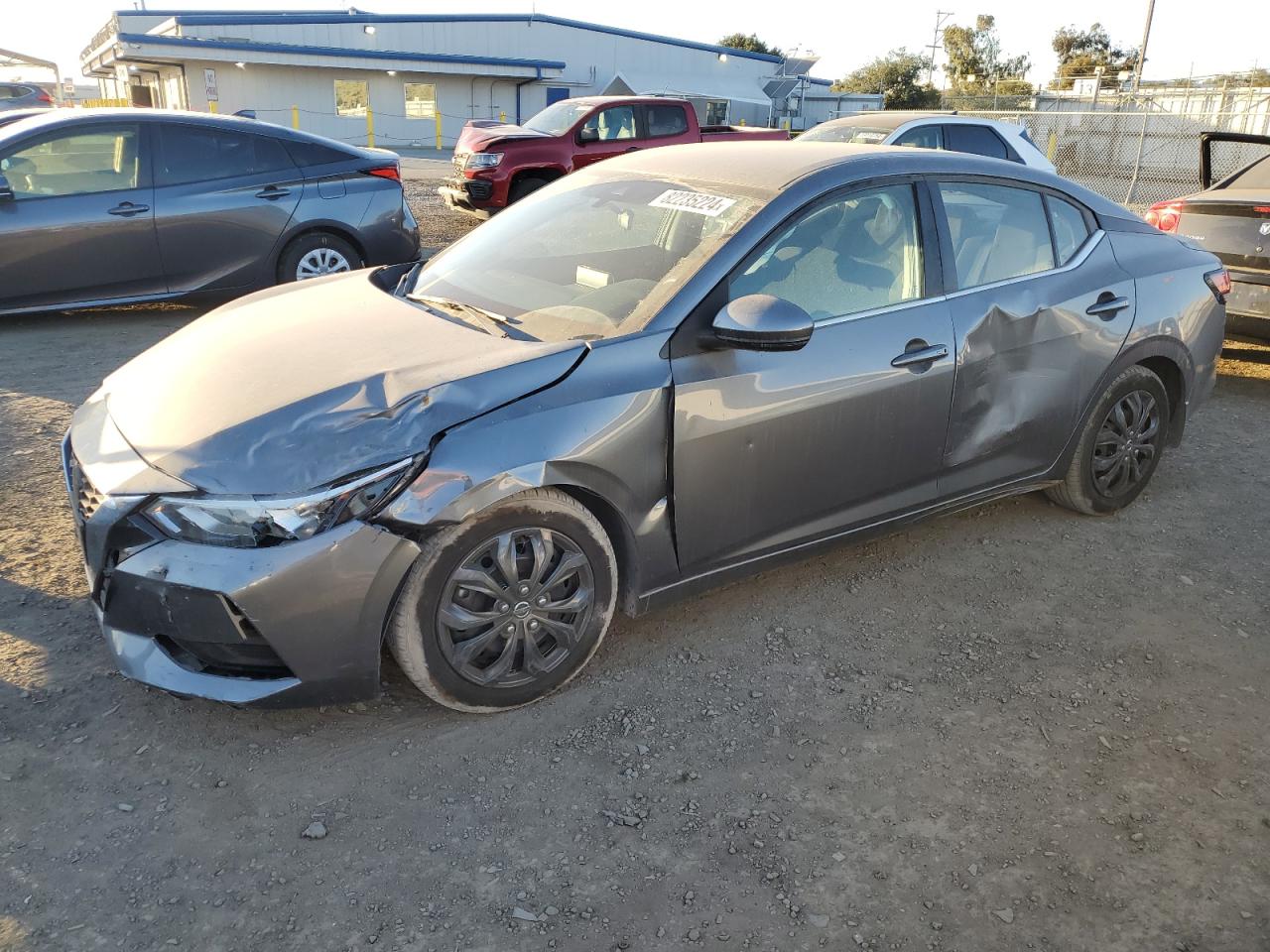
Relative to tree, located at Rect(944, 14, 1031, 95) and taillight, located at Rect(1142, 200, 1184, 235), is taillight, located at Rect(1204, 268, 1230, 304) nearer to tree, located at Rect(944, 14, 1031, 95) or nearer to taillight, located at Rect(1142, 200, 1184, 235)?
taillight, located at Rect(1142, 200, 1184, 235)

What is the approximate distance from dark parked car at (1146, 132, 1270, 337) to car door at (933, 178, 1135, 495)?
261 cm

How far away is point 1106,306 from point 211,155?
6247mm

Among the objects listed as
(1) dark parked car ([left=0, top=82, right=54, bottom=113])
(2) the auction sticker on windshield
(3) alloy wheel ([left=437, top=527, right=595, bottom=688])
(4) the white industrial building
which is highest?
(4) the white industrial building

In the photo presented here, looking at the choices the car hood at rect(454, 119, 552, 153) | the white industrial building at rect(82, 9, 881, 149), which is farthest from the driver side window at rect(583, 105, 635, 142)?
the white industrial building at rect(82, 9, 881, 149)

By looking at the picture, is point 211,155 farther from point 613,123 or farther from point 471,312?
point 613,123

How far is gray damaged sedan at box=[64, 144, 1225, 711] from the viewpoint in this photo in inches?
105

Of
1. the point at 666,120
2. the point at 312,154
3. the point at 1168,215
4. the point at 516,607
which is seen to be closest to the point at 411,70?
the point at 666,120

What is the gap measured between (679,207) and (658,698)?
68.1 inches

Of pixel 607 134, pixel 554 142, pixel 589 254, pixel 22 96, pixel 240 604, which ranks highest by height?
pixel 22 96

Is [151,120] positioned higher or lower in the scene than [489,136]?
higher

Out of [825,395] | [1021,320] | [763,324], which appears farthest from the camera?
[1021,320]

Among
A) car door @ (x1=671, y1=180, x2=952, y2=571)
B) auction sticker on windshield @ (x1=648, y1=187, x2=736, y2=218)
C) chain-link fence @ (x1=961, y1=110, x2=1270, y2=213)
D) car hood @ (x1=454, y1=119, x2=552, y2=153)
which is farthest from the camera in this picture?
chain-link fence @ (x1=961, y1=110, x2=1270, y2=213)

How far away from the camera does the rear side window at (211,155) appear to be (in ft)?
23.7

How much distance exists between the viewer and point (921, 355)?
11.8 ft
